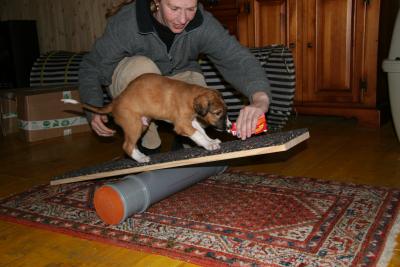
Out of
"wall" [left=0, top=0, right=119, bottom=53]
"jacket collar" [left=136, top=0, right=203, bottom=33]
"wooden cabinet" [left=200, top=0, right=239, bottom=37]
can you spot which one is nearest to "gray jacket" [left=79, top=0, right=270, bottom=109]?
"jacket collar" [left=136, top=0, right=203, bottom=33]

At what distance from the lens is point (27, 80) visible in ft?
18.7

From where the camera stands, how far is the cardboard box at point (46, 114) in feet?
12.0

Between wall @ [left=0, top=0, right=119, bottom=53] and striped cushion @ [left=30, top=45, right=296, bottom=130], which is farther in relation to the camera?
wall @ [left=0, top=0, right=119, bottom=53]

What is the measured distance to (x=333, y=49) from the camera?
3.62 metres

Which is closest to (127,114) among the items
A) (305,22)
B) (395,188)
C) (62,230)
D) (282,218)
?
(62,230)

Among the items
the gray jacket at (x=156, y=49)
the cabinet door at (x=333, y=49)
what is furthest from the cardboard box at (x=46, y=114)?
the cabinet door at (x=333, y=49)

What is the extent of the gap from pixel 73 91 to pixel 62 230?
2326 mm

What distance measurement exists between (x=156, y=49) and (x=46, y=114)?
6.31ft

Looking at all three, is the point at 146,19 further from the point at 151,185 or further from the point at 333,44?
the point at 333,44

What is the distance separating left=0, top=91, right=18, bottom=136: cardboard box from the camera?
400cm

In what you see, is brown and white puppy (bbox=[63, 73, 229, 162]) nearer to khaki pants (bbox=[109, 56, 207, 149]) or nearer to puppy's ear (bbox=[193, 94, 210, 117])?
puppy's ear (bbox=[193, 94, 210, 117])

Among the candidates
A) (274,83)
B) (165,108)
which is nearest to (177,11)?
(165,108)

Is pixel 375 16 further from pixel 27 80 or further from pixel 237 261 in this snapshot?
pixel 27 80

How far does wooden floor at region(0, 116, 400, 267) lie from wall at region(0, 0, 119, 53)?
220 centimetres
